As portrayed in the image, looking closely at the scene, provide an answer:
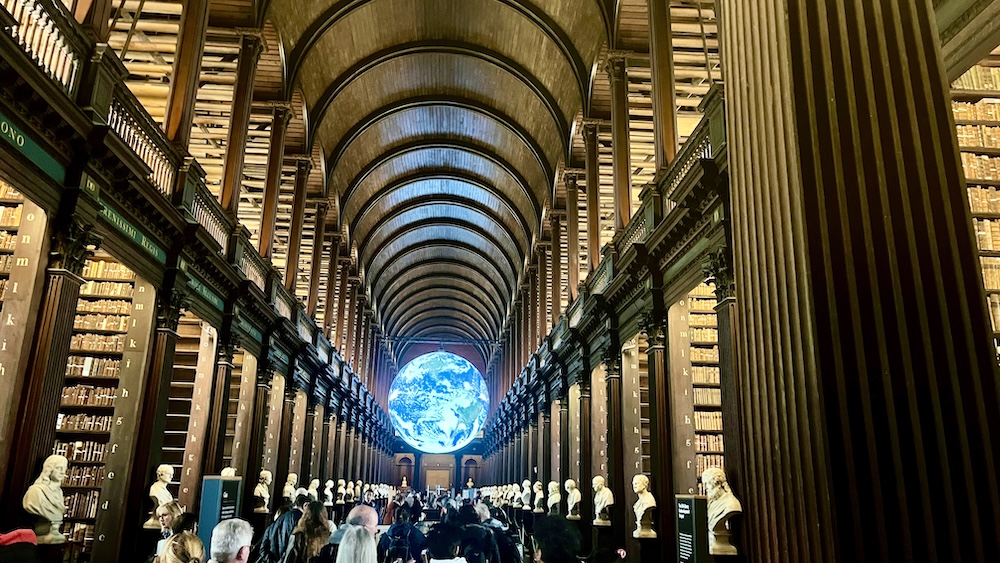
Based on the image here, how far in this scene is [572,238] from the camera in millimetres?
17203

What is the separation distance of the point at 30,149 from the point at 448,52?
12.9m

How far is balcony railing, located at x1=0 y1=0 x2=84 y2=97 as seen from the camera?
5816 mm

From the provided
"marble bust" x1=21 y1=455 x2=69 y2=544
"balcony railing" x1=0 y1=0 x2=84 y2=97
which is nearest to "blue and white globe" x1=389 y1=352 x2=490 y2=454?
"marble bust" x1=21 y1=455 x2=69 y2=544

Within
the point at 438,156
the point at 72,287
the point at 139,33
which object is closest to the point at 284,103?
the point at 139,33

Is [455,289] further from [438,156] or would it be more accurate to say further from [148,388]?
[148,388]

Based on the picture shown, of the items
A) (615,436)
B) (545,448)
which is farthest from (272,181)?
(545,448)

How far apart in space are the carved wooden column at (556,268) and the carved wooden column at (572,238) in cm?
159

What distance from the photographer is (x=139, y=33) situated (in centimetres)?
1239

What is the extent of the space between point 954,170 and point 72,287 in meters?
7.24

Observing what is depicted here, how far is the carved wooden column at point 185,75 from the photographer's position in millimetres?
9430

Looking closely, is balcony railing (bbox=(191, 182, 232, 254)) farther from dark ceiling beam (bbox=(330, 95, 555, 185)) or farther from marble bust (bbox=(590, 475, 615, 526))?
dark ceiling beam (bbox=(330, 95, 555, 185))

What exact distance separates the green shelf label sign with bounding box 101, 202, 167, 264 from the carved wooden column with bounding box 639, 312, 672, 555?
255 inches

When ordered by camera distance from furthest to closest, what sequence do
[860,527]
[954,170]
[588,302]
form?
[588,302]
[954,170]
[860,527]

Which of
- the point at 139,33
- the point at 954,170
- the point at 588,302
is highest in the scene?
the point at 139,33
